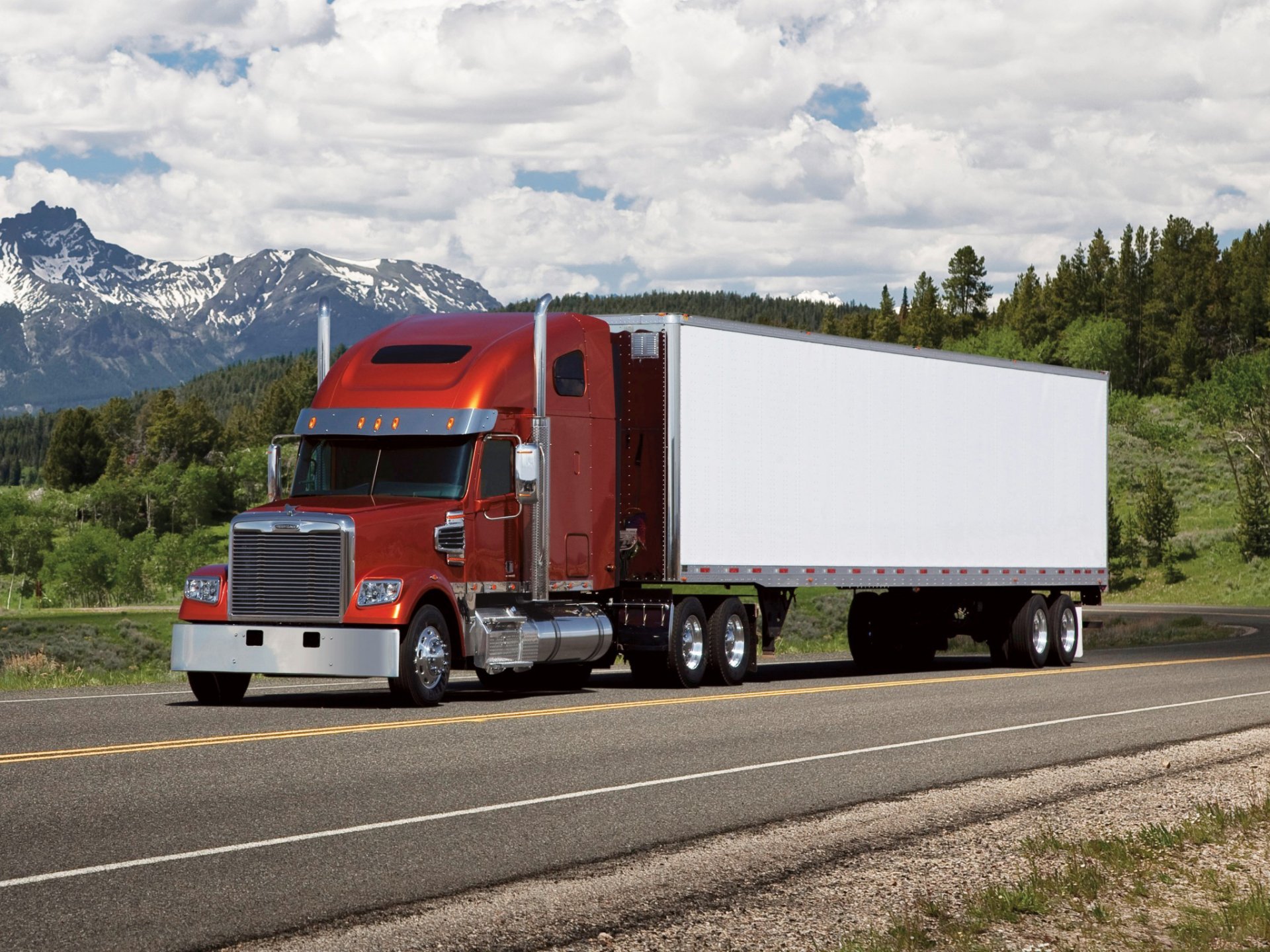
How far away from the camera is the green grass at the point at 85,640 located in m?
48.4

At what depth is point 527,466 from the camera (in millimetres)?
17172

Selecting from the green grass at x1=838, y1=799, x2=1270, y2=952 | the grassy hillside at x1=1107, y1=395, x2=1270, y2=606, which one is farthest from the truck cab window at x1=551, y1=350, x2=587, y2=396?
the grassy hillside at x1=1107, y1=395, x2=1270, y2=606

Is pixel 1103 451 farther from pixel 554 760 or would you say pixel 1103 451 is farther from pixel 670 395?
pixel 554 760

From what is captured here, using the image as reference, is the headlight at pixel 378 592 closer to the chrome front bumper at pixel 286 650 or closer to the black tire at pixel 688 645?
the chrome front bumper at pixel 286 650

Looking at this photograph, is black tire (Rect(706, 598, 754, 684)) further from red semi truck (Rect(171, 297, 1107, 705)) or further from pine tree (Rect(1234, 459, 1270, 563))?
pine tree (Rect(1234, 459, 1270, 563))

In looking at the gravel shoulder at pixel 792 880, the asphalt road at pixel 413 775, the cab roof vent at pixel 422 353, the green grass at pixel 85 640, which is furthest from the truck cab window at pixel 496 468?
the green grass at pixel 85 640

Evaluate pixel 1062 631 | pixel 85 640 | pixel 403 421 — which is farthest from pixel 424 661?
pixel 85 640

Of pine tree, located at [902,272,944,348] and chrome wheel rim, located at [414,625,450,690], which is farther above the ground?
pine tree, located at [902,272,944,348]

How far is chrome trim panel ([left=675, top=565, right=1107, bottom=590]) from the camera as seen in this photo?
20047 millimetres

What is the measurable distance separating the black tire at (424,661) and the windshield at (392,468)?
1.46 meters

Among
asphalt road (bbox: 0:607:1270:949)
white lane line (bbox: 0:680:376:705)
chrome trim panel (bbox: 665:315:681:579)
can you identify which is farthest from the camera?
chrome trim panel (bbox: 665:315:681:579)

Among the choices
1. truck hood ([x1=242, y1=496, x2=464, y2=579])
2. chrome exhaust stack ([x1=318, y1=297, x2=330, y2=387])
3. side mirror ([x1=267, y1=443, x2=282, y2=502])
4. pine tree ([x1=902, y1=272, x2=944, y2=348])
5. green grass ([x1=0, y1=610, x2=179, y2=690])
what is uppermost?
pine tree ([x1=902, y1=272, x2=944, y2=348])

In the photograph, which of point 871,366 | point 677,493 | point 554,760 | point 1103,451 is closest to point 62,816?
point 554,760

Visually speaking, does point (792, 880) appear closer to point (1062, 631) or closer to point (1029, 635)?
Result: point (1029, 635)
